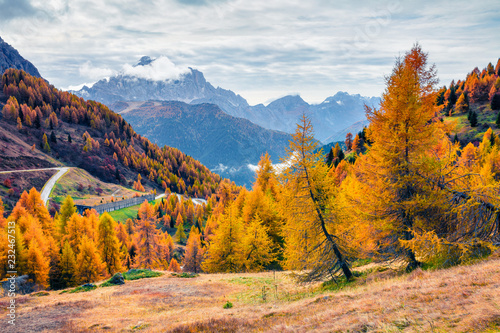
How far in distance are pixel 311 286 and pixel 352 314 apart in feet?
35.0

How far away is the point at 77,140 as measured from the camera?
166875mm

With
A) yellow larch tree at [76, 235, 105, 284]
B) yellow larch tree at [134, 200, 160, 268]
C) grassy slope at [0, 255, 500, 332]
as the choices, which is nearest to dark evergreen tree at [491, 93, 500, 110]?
grassy slope at [0, 255, 500, 332]

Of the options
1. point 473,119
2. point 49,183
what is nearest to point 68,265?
point 49,183

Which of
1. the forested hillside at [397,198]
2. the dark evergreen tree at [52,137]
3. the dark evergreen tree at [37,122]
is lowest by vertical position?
the forested hillside at [397,198]

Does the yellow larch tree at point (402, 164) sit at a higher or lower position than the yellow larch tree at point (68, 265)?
higher

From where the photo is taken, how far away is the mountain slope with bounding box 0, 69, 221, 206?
146750 mm

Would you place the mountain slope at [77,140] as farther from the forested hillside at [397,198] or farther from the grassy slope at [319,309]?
the forested hillside at [397,198]

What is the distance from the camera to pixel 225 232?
32406 mm

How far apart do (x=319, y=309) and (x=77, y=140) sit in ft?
647

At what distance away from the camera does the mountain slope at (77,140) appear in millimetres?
146750

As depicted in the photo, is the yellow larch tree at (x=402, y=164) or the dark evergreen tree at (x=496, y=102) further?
the dark evergreen tree at (x=496, y=102)

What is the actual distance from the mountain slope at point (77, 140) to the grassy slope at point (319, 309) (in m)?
147

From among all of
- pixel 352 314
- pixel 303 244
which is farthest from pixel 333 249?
pixel 352 314

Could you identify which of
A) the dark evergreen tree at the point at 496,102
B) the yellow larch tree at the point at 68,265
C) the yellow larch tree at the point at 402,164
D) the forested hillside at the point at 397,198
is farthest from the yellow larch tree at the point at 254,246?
the dark evergreen tree at the point at 496,102
